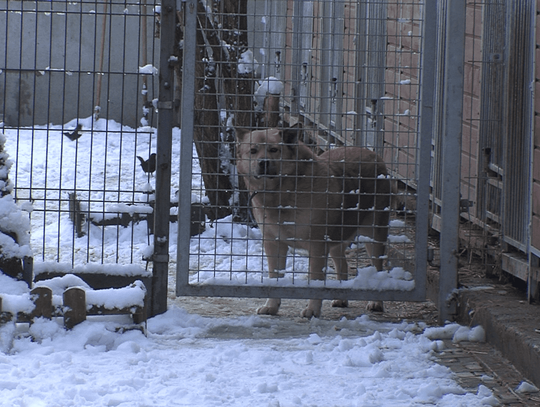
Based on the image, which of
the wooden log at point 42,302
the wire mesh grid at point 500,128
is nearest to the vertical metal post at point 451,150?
the wire mesh grid at point 500,128

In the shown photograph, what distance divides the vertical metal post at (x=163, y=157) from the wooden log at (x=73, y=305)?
2.11ft

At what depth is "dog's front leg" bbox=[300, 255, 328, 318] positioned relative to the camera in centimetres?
519

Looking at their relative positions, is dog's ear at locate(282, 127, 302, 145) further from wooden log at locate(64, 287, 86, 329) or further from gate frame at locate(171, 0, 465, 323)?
wooden log at locate(64, 287, 86, 329)

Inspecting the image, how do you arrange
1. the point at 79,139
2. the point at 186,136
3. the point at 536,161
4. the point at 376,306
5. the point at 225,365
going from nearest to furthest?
the point at 225,365 → the point at 536,161 → the point at 186,136 → the point at 376,306 → the point at 79,139

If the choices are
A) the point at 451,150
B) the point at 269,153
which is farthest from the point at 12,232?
the point at 451,150

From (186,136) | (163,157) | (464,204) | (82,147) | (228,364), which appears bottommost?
(228,364)

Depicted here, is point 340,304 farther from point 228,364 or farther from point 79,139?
point 79,139

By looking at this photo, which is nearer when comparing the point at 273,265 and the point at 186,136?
the point at 186,136

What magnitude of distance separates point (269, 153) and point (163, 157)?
2.30 feet

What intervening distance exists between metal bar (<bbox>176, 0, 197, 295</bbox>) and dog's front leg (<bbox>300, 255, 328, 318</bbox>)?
846 millimetres

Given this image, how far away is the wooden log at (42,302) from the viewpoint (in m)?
4.45

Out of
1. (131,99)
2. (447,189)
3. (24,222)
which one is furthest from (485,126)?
(131,99)

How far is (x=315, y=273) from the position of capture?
5.18m

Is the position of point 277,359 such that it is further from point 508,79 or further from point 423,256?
point 508,79
